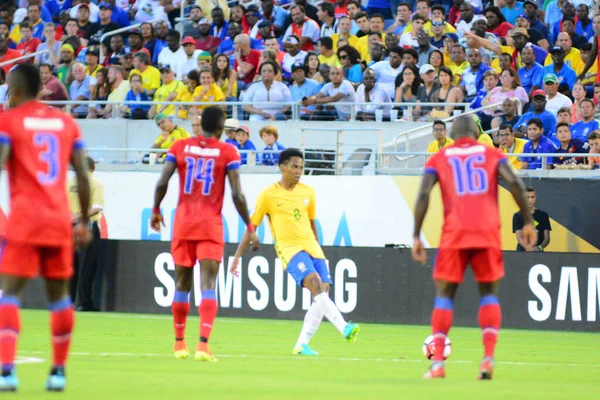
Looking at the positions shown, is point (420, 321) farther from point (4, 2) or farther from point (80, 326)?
point (4, 2)

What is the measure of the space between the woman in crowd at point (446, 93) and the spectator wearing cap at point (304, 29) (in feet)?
15.4

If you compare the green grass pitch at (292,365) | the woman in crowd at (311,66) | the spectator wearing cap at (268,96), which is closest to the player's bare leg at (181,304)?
the green grass pitch at (292,365)

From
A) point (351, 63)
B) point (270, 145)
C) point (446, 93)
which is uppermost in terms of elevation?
point (351, 63)

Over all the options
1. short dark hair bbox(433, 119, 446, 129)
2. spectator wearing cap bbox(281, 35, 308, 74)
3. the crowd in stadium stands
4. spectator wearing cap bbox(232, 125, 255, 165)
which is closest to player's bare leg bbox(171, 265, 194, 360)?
short dark hair bbox(433, 119, 446, 129)

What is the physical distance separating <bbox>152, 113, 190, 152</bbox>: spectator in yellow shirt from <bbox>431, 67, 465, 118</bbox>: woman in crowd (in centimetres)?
499

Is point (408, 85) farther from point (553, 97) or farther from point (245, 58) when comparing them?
point (245, 58)

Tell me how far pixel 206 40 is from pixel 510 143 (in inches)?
360

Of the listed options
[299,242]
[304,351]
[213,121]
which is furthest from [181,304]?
[299,242]

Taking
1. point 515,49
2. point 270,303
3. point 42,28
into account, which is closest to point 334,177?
point 270,303

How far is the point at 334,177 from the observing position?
891 inches

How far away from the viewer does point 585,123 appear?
21.5 metres

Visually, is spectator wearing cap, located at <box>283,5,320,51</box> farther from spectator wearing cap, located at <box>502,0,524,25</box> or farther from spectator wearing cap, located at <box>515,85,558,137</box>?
spectator wearing cap, located at <box>515,85,558,137</box>

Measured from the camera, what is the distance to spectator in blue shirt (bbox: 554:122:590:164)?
68.8 ft

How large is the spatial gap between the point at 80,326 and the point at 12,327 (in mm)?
9656
